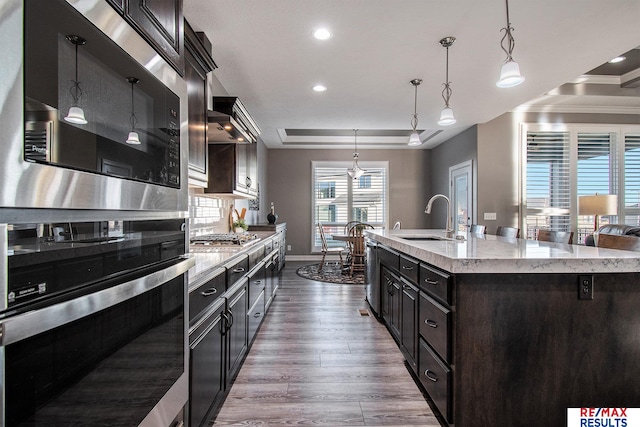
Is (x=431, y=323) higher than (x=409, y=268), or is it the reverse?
(x=409, y=268)

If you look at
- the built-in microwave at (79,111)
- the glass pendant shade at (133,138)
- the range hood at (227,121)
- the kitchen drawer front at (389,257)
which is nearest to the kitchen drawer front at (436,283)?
the kitchen drawer front at (389,257)

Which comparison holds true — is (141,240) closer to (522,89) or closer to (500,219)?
(522,89)

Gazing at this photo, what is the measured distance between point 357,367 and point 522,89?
380 cm

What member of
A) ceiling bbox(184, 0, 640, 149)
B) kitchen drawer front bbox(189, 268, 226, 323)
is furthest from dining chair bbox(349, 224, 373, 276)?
kitchen drawer front bbox(189, 268, 226, 323)

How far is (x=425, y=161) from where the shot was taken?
7.76m

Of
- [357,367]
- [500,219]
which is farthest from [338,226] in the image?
[357,367]

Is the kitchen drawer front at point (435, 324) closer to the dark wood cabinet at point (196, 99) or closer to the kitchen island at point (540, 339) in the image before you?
the kitchen island at point (540, 339)

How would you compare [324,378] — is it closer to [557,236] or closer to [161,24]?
[161,24]

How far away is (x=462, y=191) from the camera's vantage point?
612cm

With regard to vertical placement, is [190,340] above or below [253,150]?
below

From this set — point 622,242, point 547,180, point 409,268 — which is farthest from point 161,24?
point 547,180

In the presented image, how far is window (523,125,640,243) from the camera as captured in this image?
213 inches

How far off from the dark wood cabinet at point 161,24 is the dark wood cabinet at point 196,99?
0.73 metres

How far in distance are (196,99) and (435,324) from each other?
1.96 m
